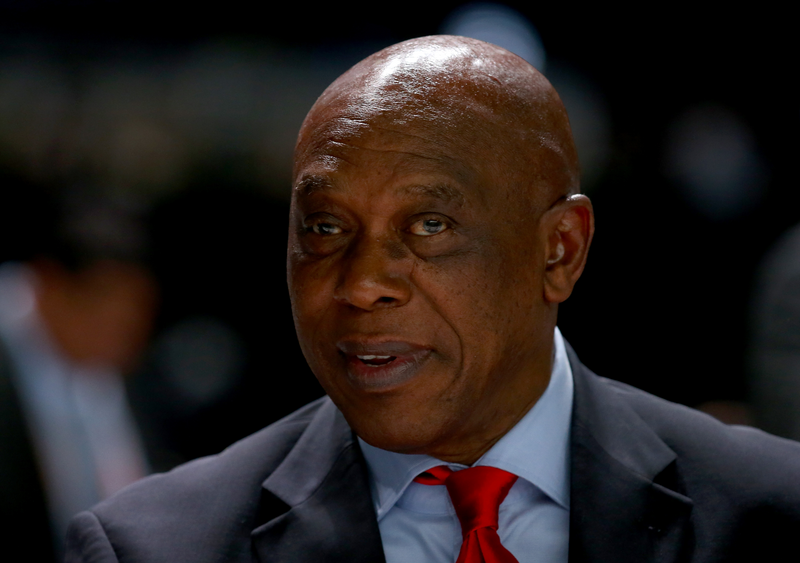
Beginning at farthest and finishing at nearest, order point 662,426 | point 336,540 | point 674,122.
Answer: point 674,122 < point 662,426 < point 336,540

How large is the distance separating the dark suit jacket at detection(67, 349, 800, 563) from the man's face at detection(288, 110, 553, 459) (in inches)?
10.4

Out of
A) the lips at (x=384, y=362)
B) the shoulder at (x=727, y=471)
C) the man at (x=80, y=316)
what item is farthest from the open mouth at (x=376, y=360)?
the man at (x=80, y=316)

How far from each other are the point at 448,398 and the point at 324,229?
19.5 inches

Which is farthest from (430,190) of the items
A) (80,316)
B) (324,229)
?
(80,316)

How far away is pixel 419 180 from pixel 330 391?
557mm

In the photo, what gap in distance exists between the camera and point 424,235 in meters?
1.90

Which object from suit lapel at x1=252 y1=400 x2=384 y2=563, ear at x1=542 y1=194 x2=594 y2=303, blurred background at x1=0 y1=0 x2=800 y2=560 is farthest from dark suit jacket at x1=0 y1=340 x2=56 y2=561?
ear at x1=542 y1=194 x2=594 y2=303

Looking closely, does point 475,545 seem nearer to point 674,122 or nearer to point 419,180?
point 419,180

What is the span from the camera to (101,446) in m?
3.44

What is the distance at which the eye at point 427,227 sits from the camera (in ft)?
6.24

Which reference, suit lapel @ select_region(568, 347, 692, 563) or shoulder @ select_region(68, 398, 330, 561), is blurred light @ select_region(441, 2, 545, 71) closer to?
suit lapel @ select_region(568, 347, 692, 563)

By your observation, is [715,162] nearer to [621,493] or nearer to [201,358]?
[621,493]

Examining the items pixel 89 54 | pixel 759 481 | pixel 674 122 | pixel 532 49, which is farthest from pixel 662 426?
pixel 89 54

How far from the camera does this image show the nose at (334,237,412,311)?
1839mm
